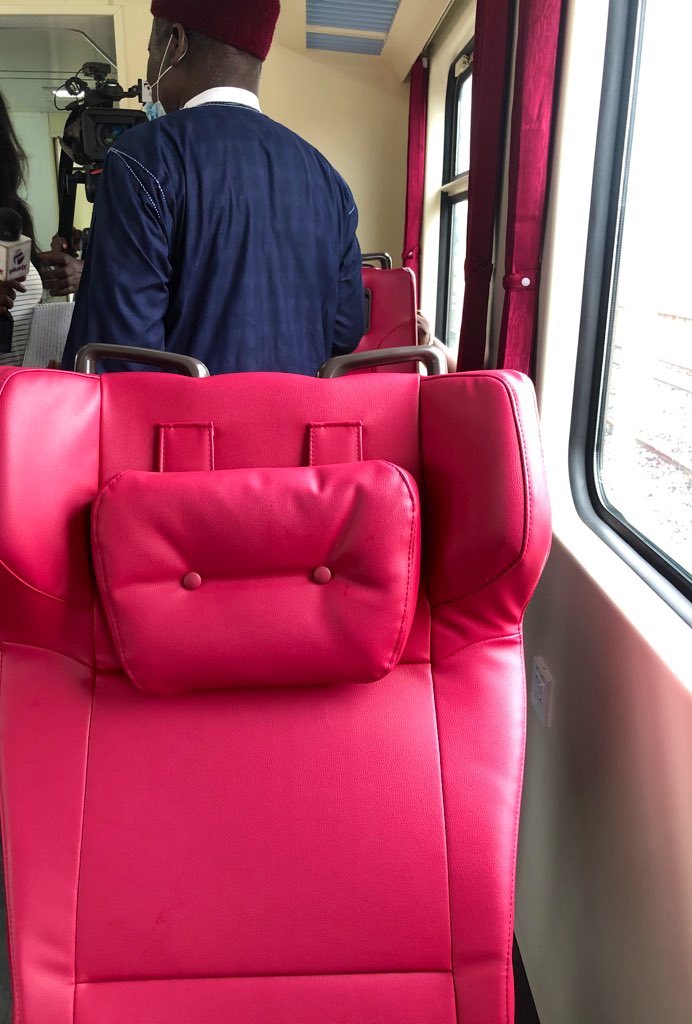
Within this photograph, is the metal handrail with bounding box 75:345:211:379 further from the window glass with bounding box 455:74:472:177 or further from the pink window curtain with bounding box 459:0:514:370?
the window glass with bounding box 455:74:472:177

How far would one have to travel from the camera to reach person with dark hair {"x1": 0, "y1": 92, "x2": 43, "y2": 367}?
6.12 feet

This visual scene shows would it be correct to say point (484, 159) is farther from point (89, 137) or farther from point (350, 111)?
point (350, 111)

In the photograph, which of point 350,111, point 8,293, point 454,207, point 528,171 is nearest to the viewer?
point 528,171

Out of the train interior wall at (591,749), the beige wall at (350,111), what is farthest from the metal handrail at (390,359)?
the beige wall at (350,111)

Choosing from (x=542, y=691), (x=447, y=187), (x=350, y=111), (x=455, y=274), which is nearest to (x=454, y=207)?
(x=447, y=187)

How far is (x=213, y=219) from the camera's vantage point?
1.38 metres

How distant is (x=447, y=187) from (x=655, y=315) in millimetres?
2682

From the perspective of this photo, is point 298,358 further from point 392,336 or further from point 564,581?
point 392,336

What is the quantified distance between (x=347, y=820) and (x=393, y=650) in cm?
20

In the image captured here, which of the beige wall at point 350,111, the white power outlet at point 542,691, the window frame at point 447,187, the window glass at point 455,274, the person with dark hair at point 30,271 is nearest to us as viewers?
the white power outlet at point 542,691

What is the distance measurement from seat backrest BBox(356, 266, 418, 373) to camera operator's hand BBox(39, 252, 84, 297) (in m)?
0.95

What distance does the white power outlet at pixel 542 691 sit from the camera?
127 cm

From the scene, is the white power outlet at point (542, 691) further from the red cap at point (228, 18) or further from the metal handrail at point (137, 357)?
the red cap at point (228, 18)

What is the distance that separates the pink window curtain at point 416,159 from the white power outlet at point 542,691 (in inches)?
129
